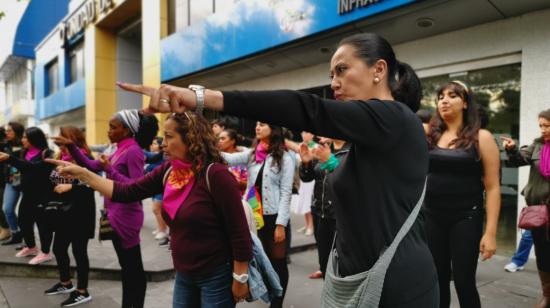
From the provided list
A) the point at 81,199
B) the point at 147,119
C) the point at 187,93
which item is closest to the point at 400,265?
the point at 187,93

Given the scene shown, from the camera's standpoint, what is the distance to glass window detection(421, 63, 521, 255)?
18.5 feet

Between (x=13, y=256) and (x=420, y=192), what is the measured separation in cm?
589

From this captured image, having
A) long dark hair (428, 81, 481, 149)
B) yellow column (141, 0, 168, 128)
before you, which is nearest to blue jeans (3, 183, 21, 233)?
long dark hair (428, 81, 481, 149)

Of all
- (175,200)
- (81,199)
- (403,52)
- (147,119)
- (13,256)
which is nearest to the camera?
(175,200)

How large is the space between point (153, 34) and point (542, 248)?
12.6 m

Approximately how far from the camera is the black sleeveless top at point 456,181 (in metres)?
2.71

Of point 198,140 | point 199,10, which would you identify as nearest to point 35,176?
point 198,140

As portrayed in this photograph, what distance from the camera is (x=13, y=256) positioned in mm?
5402

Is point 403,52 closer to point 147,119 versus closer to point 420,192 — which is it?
point 147,119

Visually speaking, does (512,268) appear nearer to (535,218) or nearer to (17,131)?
(535,218)

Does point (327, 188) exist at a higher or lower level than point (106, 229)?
higher

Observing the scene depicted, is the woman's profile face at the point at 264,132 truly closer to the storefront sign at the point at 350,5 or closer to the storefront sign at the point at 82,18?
the storefront sign at the point at 350,5

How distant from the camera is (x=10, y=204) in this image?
6156mm

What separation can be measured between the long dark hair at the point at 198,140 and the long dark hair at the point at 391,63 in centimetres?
120
